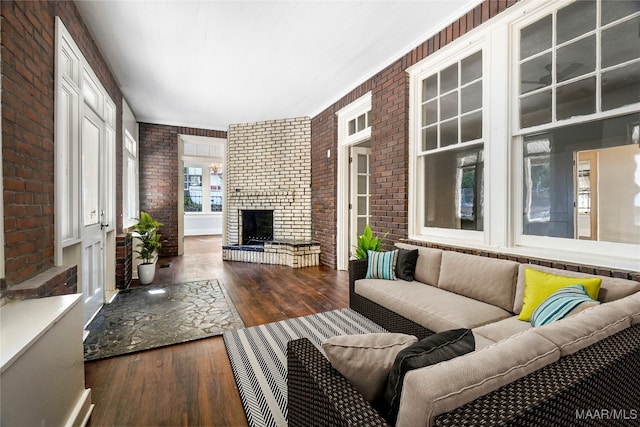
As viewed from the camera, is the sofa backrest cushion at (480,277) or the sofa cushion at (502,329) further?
the sofa backrest cushion at (480,277)

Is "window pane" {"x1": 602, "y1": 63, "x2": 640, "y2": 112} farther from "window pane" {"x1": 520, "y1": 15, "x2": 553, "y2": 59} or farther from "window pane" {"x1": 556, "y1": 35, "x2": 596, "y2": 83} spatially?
"window pane" {"x1": 520, "y1": 15, "x2": 553, "y2": 59}

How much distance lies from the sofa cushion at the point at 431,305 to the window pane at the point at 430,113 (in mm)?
1812

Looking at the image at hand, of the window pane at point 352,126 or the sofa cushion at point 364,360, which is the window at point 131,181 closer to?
the window pane at point 352,126

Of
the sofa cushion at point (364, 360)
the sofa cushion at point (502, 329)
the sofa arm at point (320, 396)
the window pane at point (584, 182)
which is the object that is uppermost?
the window pane at point (584, 182)

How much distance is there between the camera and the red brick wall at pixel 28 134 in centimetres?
158

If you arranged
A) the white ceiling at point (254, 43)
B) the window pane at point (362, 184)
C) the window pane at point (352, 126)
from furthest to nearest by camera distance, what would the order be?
the window pane at point (362, 184) → the window pane at point (352, 126) → the white ceiling at point (254, 43)

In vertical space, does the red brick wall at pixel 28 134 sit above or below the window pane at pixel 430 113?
below

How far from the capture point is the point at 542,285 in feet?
6.00

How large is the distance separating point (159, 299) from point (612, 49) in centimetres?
463

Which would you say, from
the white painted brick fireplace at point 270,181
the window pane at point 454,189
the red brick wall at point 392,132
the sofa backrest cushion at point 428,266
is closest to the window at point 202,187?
the white painted brick fireplace at point 270,181

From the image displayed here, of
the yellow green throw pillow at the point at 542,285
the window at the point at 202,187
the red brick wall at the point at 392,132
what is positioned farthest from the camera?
the window at the point at 202,187

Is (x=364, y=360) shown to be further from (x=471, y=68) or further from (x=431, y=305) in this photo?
(x=471, y=68)

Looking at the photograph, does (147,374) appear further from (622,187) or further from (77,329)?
(622,187)

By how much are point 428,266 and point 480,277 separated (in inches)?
20.9
